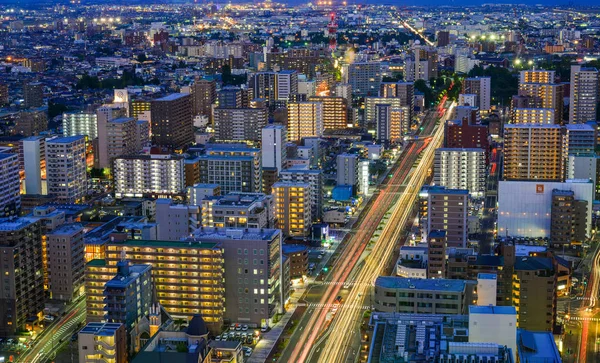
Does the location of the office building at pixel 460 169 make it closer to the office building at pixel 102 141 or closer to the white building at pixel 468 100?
the office building at pixel 102 141

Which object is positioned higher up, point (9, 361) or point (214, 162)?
point (214, 162)

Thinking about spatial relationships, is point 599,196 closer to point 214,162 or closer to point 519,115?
point 519,115

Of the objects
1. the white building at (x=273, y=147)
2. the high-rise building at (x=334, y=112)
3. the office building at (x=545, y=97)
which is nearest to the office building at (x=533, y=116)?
the office building at (x=545, y=97)

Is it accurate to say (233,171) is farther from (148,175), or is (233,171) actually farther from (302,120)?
(302,120)

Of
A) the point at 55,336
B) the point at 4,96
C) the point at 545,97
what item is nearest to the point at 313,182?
the point at 55,336

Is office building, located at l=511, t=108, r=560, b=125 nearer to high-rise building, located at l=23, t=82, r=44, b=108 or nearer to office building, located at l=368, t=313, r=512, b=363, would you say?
high-rise building, located at l=23, t=82, r=44, b=108

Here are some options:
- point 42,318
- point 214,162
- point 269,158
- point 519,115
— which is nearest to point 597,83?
point 519,115

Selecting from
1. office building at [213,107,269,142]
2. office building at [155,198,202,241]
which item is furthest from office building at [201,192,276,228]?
office building at [213,107,269,142]
